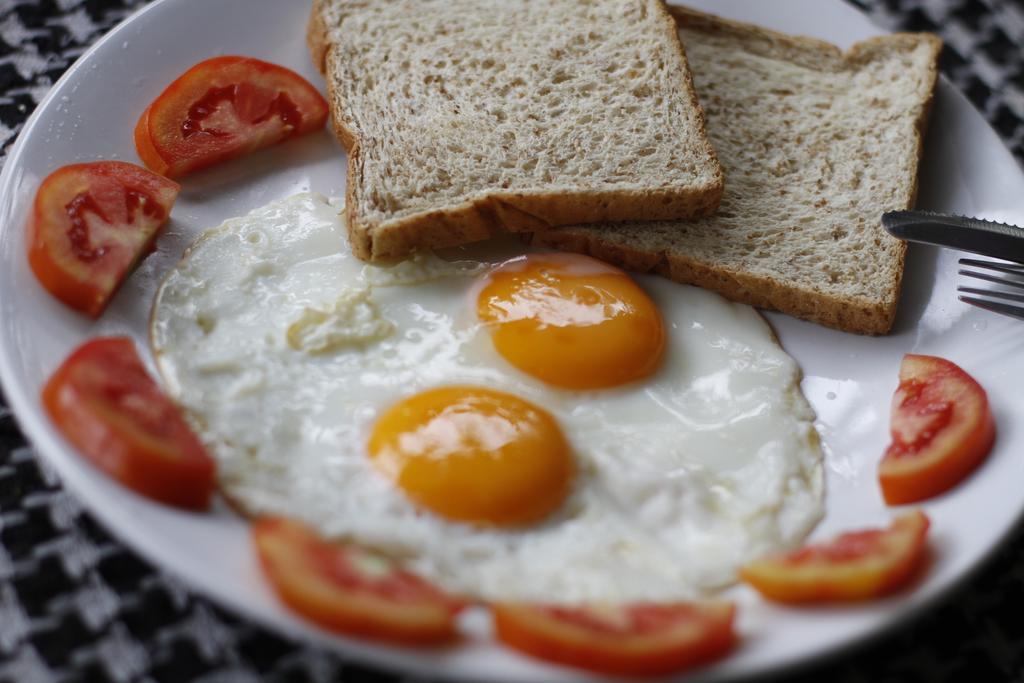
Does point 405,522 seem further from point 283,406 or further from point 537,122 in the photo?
point 537,122

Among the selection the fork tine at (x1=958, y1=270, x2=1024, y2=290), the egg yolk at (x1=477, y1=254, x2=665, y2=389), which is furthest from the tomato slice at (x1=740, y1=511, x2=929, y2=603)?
the fork tine at (x1=958, y1=270, x2=1024, y2=290)

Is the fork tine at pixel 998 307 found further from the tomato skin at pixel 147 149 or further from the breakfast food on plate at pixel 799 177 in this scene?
the tomato skin at pixel 147 149

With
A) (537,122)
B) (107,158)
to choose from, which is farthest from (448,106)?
(107,158)

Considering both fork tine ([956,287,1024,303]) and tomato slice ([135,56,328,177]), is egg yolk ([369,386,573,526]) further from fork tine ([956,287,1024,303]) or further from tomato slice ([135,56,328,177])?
fork tine ([956,287,1024,303])

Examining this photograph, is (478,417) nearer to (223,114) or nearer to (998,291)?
(223,114)

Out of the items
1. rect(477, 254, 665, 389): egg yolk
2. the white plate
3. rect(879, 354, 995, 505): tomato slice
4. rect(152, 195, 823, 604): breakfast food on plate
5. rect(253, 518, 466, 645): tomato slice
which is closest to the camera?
rect(253, 518, 466, 645): tomato slice
